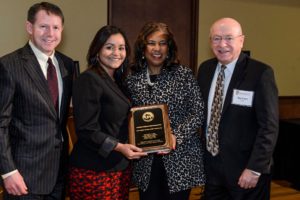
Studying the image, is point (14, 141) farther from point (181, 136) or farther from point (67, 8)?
point (67, 8)

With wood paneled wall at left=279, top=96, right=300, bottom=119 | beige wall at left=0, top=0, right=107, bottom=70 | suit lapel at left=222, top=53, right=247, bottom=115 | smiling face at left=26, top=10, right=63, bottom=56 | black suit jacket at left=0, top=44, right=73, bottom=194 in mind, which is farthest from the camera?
wood paneled wall at left=279, top=96, right=300, bottom=119

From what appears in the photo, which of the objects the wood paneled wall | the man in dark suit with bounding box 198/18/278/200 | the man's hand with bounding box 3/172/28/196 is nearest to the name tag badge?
the man in dark suit with bounding box 198/18/278/200

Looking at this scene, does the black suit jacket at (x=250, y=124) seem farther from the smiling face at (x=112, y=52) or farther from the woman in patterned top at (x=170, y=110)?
the smiling face at (x=112, y=52)

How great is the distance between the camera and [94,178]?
7.50 feet

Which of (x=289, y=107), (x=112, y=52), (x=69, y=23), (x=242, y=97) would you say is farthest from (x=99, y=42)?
(x=289, y=107)

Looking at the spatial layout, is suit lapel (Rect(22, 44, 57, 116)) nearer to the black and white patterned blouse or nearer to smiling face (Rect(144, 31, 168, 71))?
the black and white patterned blouse

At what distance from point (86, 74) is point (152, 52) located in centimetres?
47

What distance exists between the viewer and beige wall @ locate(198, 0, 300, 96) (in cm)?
521

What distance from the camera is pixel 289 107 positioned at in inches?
228

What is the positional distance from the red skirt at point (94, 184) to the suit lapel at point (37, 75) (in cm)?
41

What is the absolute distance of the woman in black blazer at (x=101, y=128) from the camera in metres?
2.25

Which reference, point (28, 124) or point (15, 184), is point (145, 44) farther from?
point (15, 184)

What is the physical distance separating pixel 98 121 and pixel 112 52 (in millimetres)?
428

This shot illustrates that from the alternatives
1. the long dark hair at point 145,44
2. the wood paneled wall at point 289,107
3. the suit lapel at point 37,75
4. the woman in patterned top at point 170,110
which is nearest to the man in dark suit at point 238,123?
the woman in patterned top at point 170,110
